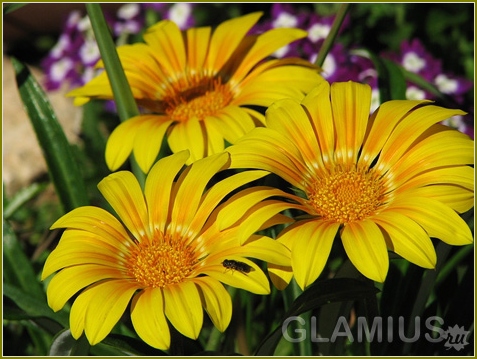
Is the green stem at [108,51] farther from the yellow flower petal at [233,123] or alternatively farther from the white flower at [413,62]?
the white flower at [413,62]

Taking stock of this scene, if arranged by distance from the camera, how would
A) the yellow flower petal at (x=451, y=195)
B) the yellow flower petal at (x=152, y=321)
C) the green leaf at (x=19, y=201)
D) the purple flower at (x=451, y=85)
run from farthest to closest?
the purple flower at (x=451, y=85), the green leaf at (x=19, y=201), the yellow flower petal at (x=451, y=195), the yellow flower petal at (x=152, y=321)

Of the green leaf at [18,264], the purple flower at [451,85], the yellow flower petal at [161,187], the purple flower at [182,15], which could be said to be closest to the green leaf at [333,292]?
the yellow flower petal at [161,187]

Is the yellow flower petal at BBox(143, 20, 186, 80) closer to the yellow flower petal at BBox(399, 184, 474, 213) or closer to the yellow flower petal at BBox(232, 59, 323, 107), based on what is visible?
the yellow flower petal at BBox(232, 59, 323, 107)

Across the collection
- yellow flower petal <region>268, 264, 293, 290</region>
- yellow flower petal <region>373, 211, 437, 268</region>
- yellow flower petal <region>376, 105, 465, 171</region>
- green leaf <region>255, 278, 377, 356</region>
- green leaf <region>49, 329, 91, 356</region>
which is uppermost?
yellow flower petal <region>376, 105, 465, 171</region>

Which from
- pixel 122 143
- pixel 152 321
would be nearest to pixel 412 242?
pixel 152 321

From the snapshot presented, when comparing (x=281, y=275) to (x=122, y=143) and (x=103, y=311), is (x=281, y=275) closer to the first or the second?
(x=103, y=311)

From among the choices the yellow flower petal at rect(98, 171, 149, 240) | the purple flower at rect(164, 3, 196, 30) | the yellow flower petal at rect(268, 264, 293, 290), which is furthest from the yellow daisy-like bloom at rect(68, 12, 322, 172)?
the purple flower at rect(164, 3, 196, 30)
